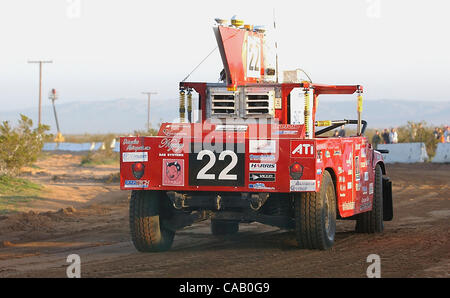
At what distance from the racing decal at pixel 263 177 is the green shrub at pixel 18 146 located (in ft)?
48.5

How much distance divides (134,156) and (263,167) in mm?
1845

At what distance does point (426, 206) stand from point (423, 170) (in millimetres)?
Result: 15096

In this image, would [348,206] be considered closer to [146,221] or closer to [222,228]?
[222,228]

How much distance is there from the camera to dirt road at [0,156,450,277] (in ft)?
32.7

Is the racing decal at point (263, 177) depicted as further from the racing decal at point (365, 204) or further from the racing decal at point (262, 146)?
the racing decal at point (365, 204)

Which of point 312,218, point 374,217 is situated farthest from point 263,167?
point 374,217

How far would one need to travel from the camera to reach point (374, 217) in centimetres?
1434

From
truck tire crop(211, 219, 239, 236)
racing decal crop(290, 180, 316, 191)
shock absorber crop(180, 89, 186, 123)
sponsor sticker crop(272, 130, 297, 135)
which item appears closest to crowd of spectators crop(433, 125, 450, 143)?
truck tire crop(211, 219, 239, 236)

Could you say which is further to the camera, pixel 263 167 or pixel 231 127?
pixel 231 127

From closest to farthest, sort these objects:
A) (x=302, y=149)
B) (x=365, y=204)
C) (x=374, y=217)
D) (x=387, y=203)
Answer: (x=302, y=149)
(x=365, y=204)
(x=374, y=217)
(x=387, y=203)

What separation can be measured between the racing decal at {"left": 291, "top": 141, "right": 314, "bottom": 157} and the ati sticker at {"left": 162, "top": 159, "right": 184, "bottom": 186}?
5.12ft

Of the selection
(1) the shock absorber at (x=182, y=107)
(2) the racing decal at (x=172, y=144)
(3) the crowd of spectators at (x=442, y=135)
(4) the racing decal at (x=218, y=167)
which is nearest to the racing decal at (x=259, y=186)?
(4) the racing decal at (x=218, y=167)
